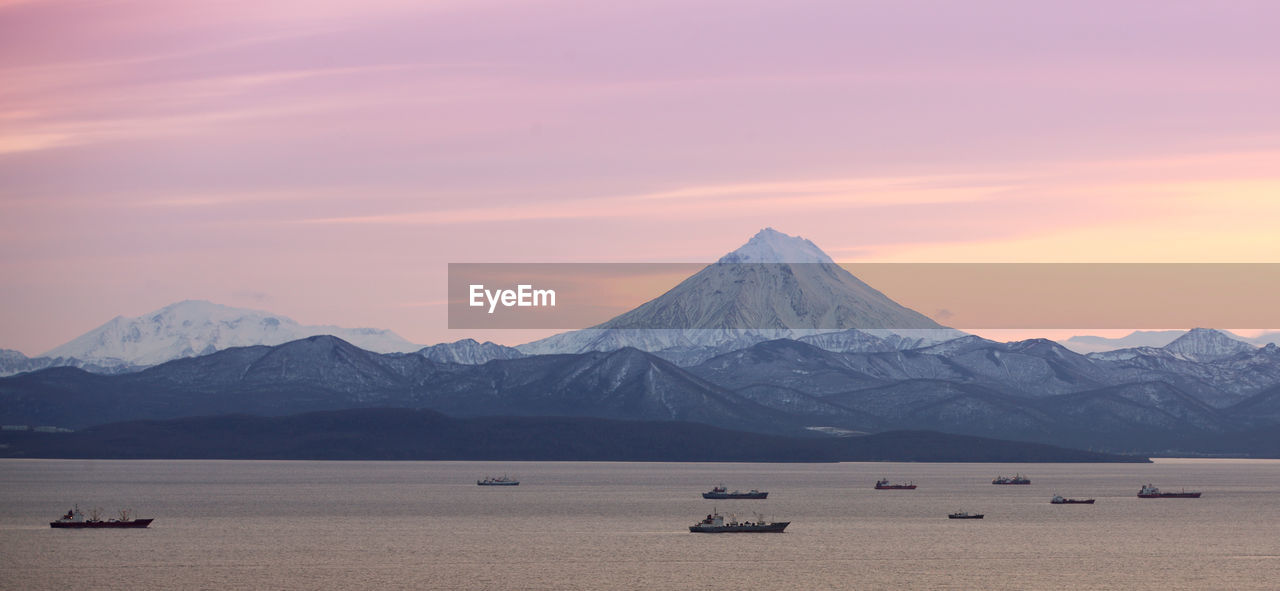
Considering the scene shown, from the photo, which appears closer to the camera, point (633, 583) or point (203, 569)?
point (633, 583)

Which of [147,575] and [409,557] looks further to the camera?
[409,557]

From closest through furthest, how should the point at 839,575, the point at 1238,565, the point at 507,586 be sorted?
the point at 507,586 < the point at 839,575 < the point at 1238,565

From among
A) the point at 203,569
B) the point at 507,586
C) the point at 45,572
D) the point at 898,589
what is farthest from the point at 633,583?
the point at 45,572

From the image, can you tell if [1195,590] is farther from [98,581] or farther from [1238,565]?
[98,581]

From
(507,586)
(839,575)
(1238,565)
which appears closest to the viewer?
(507,586)

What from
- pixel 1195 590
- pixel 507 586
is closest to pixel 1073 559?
pixel 1195 590

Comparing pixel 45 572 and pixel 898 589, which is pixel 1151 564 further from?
pixel 45 572

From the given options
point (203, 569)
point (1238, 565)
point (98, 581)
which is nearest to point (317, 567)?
point (203, 569)
